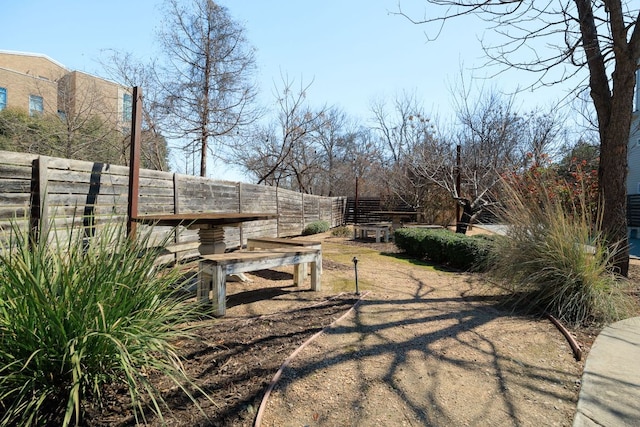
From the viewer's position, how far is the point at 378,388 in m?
2.13

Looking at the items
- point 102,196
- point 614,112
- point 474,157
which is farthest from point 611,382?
point 474,157

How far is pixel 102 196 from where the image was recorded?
452 centimetres

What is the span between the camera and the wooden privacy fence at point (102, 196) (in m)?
3.32

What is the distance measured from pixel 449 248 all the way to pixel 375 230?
5.19 meters

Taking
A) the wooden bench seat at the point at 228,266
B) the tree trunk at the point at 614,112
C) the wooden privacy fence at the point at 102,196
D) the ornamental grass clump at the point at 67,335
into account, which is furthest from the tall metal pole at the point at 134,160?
the tree trunk at the point at 614,112

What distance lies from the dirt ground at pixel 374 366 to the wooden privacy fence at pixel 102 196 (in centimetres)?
119

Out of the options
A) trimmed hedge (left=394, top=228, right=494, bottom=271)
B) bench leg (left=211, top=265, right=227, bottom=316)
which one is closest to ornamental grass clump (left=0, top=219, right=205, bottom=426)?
bench leg (left=211, top=265, right=227, bottom=316)

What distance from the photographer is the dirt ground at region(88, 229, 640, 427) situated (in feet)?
6.07

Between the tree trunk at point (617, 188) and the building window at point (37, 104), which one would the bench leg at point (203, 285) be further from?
the building window at point (37, 104)

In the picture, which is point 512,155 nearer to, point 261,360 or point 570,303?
point 570,303

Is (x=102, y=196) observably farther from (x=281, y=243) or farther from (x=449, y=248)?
(x=449, y=248)

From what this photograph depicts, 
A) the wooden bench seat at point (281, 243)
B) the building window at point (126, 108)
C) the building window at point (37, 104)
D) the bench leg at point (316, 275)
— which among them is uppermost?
the building window at point (37, 104)

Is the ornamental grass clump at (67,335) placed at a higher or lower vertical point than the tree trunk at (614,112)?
lower

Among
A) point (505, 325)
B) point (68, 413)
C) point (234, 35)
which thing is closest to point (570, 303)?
point (505, 325)
